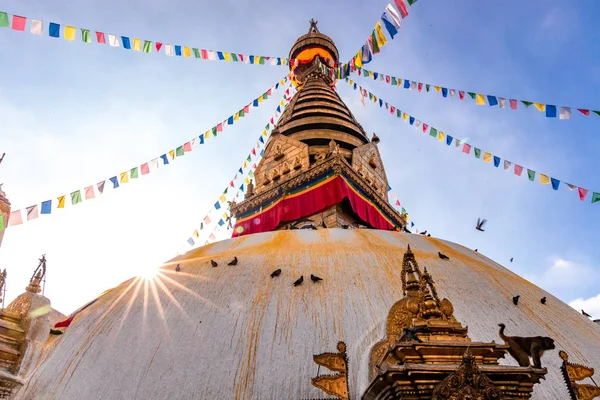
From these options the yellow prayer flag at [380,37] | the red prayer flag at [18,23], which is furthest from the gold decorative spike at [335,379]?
the yellow prayer flag at [380,37]

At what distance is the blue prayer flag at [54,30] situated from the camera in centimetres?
831

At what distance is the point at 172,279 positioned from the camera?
704cm

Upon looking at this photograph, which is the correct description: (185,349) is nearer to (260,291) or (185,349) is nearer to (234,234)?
(260,291)

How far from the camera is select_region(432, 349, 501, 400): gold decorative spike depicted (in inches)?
102

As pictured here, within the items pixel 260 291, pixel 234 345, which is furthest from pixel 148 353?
pixel 260 291

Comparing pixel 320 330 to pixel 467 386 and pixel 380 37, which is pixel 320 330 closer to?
pixel 467 386

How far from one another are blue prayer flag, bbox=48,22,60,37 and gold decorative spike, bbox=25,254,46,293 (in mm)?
4551

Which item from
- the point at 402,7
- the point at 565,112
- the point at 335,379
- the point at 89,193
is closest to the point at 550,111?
the point at 565,112

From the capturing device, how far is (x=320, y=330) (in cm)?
514

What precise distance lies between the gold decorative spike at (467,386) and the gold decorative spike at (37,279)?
6063 millimetres

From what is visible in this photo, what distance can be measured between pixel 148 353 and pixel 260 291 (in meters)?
1.61

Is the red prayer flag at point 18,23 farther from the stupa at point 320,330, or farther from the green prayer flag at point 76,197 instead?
the stupa at point 320,330

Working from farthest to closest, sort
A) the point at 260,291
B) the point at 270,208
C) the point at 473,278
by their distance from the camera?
the point at 270,208 → the point at 473,278 → the point at 260,291

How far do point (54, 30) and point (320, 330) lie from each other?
25.2ft
